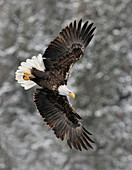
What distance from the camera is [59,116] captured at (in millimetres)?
4742

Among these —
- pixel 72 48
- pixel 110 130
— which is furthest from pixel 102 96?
pixel 72 48

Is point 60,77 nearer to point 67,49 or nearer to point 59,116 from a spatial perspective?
point 67,49

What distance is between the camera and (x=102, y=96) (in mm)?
8047

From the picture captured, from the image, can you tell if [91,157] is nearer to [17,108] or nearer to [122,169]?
[122,169]

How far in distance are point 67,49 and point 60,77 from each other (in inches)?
18.2

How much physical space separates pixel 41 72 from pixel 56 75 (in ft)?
0.80

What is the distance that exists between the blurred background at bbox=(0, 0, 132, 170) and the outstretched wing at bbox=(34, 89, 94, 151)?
301 cm

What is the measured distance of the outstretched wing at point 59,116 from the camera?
463 centimetres

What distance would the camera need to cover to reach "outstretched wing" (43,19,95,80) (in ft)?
14.9

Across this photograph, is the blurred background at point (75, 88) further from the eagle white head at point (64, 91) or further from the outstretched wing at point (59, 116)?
the eagle white head at point (64, 91)

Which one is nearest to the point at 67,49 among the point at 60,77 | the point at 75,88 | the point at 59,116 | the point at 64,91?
the point at 60,77

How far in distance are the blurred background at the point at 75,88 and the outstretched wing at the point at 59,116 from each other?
301cm

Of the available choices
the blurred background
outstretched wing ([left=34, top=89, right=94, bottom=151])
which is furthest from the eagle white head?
the blurred background

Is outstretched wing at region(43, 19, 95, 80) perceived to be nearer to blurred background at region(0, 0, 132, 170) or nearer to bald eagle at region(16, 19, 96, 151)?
bald eagle at region(16, 19, 96, 151)
